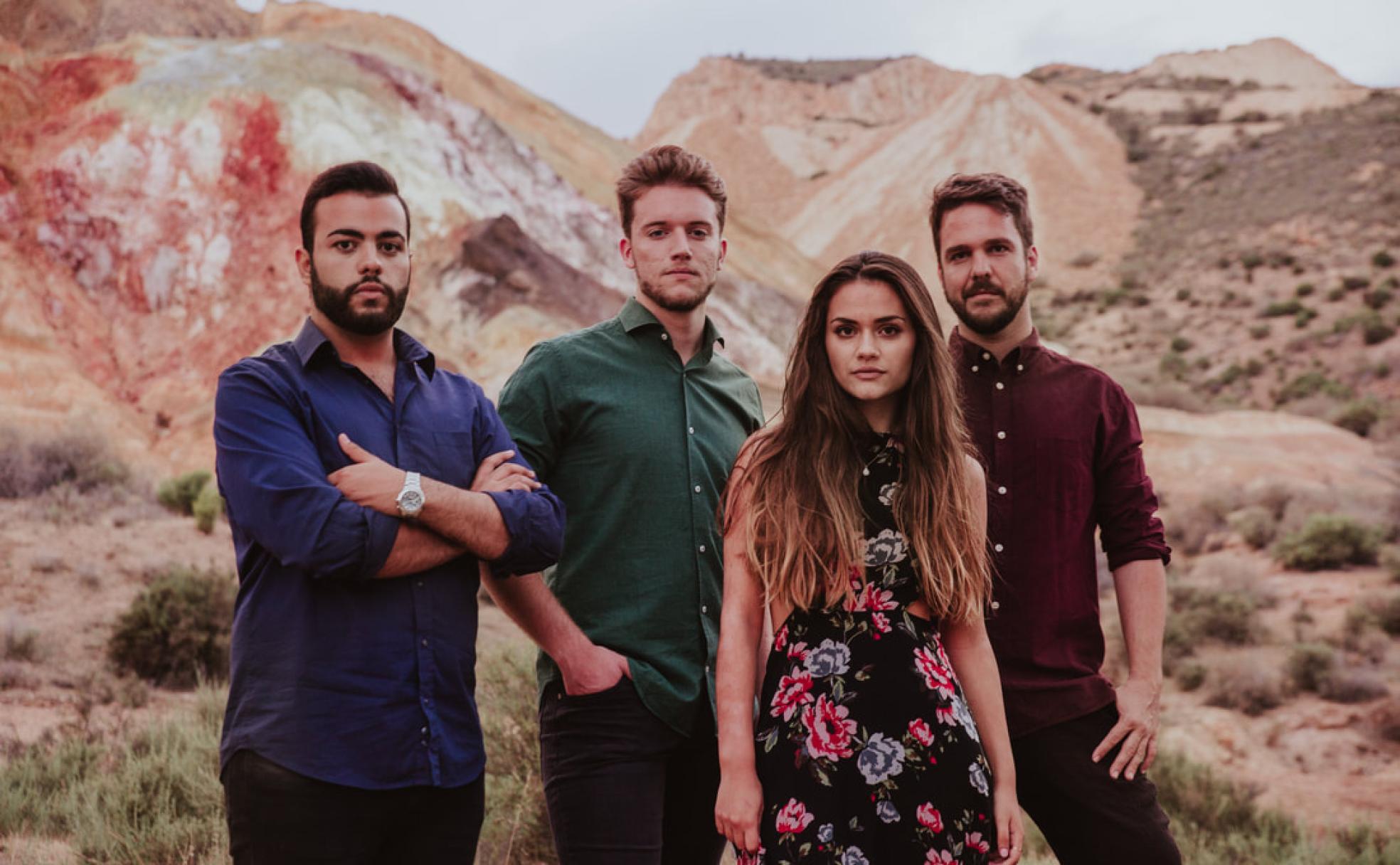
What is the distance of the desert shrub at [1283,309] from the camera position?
30.8 meters

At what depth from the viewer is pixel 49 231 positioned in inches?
545

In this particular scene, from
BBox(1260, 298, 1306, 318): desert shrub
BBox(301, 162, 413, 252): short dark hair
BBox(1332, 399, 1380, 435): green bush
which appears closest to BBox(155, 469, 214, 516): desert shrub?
BBox(301, 162, 413, 252): short dark hair

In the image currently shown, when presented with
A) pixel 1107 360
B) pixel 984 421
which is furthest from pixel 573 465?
pixel 1107 360

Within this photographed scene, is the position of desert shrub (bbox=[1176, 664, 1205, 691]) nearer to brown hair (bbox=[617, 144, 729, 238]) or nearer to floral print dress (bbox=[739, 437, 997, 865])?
floral print dress (bbox=[739, 437, 997, 865])

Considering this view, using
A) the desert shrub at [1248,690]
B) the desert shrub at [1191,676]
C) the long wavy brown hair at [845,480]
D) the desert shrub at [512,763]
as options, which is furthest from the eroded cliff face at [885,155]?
the long wavy brown hair at [845,480]

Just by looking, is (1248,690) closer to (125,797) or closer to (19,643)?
(125,797)

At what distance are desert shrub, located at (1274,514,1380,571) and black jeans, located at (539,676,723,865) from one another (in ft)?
40.3

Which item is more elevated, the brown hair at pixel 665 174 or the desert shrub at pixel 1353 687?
the brown hair at pixel 665 174

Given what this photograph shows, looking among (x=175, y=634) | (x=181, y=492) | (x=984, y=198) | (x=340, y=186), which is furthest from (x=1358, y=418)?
(x=340, y=186)

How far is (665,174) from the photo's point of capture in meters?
3.09

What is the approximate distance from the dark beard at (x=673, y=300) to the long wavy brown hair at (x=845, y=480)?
1.39ft

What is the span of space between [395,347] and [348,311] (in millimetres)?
199

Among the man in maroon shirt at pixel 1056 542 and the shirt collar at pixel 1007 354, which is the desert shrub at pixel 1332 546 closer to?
the man in maroon shirt at pixel 1056 542

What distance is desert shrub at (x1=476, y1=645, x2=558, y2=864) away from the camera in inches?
186
